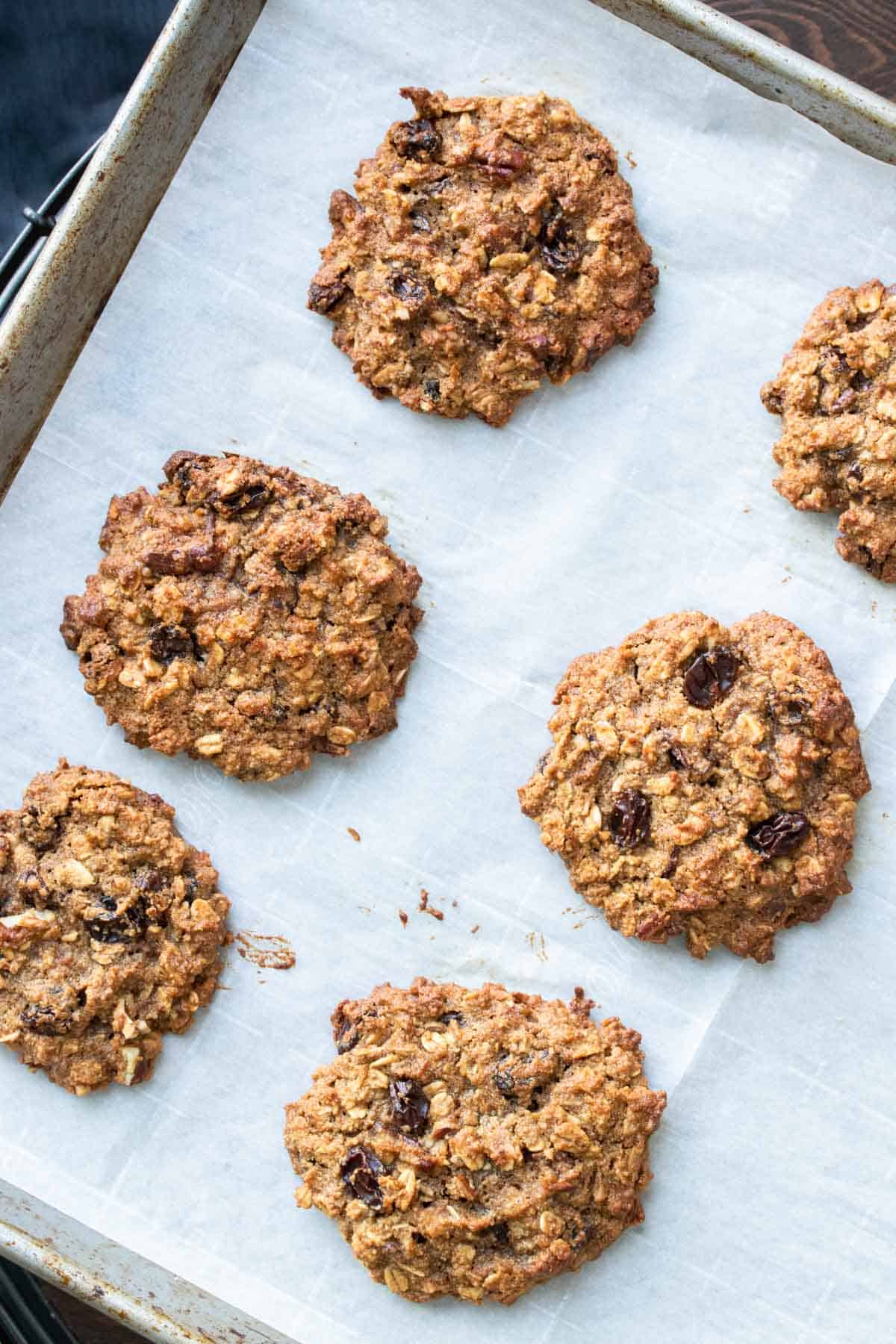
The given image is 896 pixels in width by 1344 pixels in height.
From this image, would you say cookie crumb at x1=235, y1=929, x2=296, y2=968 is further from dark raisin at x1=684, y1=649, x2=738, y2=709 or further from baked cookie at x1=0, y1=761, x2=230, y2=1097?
dark raisin at x1=684, y1=649, x2=738, y2=709

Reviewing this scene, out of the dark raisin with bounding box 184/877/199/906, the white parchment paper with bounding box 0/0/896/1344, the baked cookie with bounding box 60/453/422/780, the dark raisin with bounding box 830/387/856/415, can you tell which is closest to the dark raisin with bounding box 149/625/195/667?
the baked cookie with bounding box 60/453/422/780

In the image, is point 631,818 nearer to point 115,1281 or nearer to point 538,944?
point 538,944

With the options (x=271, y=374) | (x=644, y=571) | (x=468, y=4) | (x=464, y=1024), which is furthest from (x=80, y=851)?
(x=468, y=4)

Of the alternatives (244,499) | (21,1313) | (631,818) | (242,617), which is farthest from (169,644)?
(21,1313)

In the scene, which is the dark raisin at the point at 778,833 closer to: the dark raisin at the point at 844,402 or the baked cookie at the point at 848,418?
the baked cookie at the point at 848,418

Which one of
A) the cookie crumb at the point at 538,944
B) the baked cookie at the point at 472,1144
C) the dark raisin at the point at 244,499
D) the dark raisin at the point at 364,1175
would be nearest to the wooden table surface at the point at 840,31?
the dark raisin at the point at 244,499
